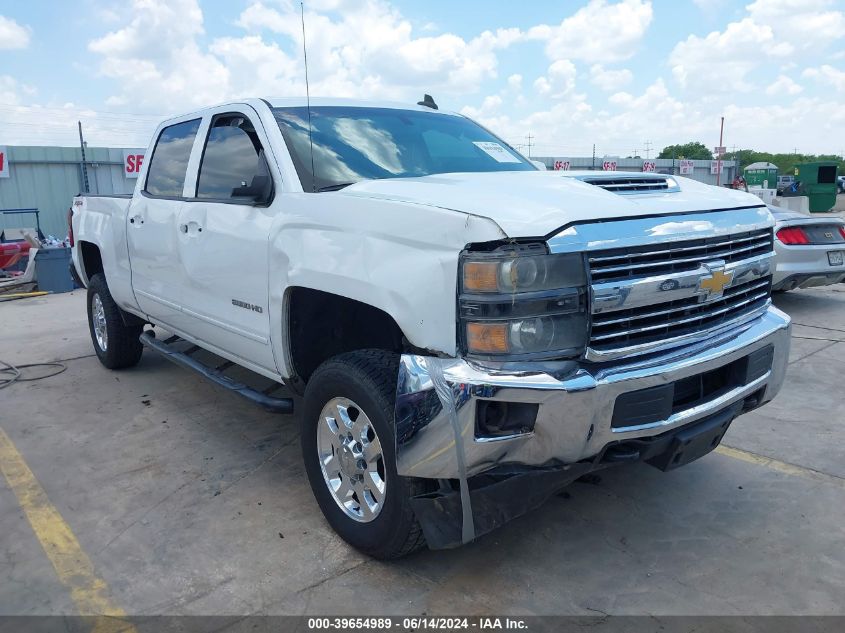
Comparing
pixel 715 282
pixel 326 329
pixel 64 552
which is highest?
pixel 715 282

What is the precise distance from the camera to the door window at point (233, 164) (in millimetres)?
3385

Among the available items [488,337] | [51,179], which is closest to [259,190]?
[488,337]

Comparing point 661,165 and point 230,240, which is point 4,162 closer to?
point 230,240

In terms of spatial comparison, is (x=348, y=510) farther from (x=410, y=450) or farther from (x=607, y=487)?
(x=607, y=487)

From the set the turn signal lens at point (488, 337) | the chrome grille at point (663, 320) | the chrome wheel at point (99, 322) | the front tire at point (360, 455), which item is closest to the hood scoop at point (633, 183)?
the chrome grille at point (663, 320)

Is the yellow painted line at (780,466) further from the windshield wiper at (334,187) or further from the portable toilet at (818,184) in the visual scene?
the portable toilet at (818,184)

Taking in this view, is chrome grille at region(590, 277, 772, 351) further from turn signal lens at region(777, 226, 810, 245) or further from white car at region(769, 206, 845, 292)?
turn signal lens at region(777, 226, 810, 245)

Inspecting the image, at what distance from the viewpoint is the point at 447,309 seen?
7.82 feet

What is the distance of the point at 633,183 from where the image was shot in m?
2.94

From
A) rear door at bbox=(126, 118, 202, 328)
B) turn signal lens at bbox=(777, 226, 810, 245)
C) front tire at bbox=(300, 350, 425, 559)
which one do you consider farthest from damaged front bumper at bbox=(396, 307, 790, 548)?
turn signal lens at bbox=(777, 226, 810, 245)

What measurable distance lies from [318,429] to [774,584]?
6.52 feet

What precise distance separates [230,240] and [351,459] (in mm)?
1411

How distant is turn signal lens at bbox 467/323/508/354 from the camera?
7.68ft

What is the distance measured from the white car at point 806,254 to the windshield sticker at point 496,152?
4.72 meters
